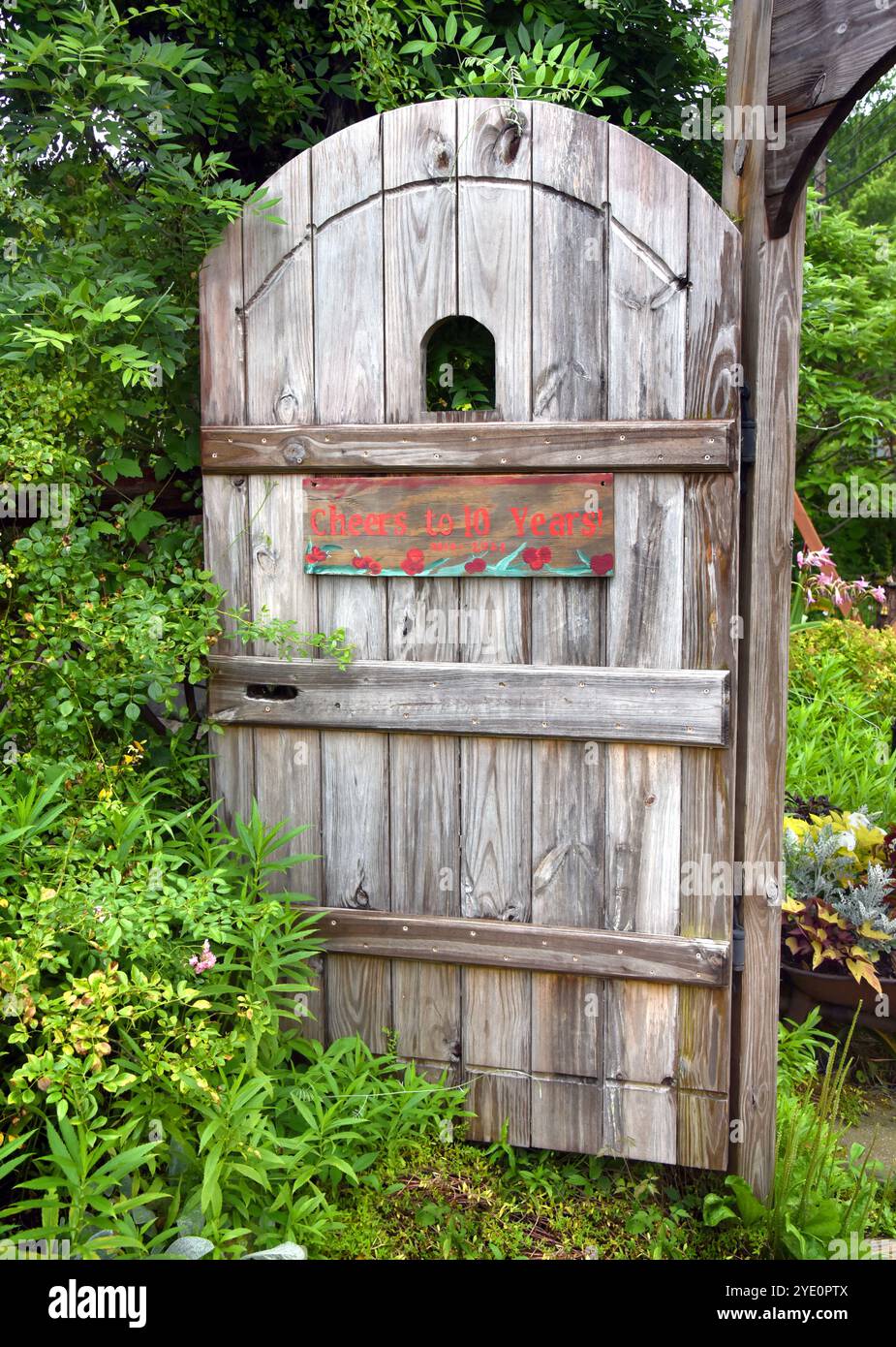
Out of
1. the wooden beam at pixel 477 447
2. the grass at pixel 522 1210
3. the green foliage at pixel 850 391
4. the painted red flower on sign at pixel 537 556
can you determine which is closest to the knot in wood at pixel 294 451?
the wooden beam at pixel 477 447

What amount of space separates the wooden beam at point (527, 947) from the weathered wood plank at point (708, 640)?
0.06 m

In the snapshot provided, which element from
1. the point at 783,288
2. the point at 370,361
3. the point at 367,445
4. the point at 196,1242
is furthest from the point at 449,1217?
the point at 783,288

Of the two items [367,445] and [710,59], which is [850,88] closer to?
[367,445]

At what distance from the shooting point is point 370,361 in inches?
111

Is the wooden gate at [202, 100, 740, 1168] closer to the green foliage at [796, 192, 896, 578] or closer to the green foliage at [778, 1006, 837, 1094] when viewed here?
the green foliage at [778, 1006, 837, 1094]

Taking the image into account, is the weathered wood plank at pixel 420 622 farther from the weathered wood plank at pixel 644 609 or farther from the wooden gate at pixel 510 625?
the weathered wood plank at pixel 644 609

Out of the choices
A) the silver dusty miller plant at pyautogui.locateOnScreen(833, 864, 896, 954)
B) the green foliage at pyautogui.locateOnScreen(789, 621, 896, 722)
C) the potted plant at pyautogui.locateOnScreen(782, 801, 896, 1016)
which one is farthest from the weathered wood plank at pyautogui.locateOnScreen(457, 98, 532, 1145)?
the green foliage at pyautogui.locateOnScreen(789, 621, 896, 722)

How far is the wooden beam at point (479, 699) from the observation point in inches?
105

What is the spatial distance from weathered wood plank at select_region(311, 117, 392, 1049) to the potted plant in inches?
55.9

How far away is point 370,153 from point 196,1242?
8.62ft

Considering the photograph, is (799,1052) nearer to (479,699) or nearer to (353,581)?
(479,699)

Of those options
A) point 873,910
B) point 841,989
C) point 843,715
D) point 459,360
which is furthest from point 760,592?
point 843,715

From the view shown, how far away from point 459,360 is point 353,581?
0.82m

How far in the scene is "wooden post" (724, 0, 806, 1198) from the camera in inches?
100
